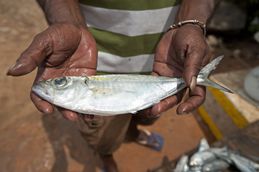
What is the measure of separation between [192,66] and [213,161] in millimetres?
1163

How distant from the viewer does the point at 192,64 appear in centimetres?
191

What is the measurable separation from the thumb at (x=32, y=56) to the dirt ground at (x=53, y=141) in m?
1.75

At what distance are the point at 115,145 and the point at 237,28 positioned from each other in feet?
10.3

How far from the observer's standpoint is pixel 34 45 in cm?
183

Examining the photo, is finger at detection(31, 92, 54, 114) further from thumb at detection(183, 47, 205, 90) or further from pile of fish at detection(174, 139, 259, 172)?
pile of fish at detection(174, 139, 259, 172)

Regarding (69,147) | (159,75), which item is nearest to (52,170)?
(69,147)

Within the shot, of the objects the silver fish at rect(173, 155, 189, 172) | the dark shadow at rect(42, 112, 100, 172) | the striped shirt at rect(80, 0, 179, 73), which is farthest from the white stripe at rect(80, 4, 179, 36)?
the dark shadow at rect(42, 112, 100, 172)

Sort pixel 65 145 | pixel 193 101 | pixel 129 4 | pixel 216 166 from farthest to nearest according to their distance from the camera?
1. pixel 65 145
2. pixel 216 166
3. pixel 129 4
4. pixel 193 101

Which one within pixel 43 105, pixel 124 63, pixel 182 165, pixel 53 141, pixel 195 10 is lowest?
pixel 53 141

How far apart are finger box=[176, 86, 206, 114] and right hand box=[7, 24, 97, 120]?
1.82 feet

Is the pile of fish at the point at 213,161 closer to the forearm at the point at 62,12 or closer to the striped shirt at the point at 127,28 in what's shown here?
the striped shirt at the point at 127,28

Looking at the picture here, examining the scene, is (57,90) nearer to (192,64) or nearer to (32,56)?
(32,56)

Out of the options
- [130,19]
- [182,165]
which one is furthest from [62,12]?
[182,165]

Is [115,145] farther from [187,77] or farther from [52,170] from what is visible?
[187,77]
